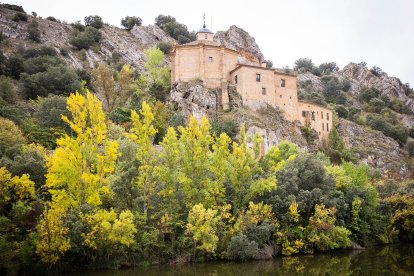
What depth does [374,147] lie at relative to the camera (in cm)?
7919

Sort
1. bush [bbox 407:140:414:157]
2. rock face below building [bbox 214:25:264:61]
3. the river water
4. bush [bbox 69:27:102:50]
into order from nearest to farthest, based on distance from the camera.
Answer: the river water, bush [bbox 407:140:414:157], bush [bbox 69:27:102:50], rock face below building [bbox 214:25:264:61]

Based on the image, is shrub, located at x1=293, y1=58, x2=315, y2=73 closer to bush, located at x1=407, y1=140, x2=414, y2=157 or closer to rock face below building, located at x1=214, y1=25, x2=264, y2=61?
rock face below building, located at x1=214, y1=25, x2=264, y2=61

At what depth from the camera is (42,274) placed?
26156 mm

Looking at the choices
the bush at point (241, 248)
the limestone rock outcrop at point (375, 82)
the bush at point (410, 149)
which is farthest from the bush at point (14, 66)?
the limestone rock outcrop at point (375, 82)

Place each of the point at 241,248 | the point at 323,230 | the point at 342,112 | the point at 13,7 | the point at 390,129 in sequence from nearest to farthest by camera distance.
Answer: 1. the point at 241,248
2. the point at 323,230
3. the point at 390,129
4. the point at 342,112
5. the point at 13,7

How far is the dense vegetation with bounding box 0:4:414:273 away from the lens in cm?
2717

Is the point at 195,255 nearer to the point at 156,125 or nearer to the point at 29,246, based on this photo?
the point at 29,246

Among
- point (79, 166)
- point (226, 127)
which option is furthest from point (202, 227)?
point (226, 127)

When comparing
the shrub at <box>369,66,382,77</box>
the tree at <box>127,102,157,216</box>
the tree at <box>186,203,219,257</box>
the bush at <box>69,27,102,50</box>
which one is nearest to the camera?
the tree at <box>186,203,219,257</box>

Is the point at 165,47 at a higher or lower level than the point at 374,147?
higher

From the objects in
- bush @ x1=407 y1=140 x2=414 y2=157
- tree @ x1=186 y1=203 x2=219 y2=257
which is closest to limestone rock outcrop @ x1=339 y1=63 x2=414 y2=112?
bush @ x1=407 y1=140 x2=414 y2=157

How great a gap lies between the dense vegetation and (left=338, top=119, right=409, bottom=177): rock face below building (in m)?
31.0

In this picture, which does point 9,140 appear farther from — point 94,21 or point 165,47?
point 94,21

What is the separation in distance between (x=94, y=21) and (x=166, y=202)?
87142mm
